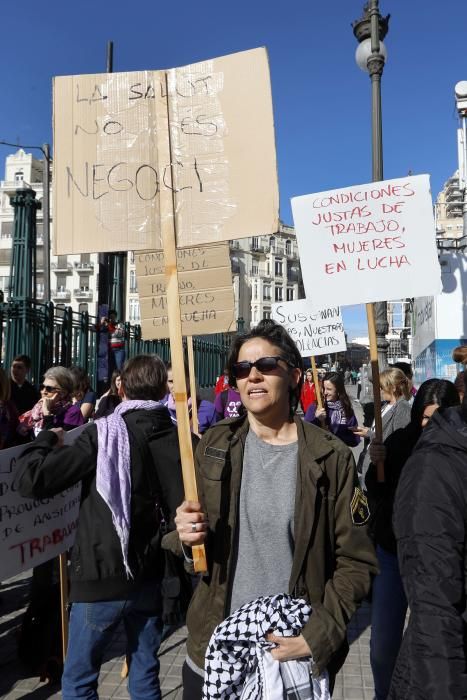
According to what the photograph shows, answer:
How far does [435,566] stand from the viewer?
5.22 feet

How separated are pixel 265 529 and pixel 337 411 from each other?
4.54 m

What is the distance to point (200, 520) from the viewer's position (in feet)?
6.61

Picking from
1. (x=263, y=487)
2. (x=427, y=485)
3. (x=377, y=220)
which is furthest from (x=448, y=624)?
(x=377, y=220)

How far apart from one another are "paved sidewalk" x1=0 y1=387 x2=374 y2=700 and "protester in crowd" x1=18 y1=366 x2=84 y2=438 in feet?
4.78

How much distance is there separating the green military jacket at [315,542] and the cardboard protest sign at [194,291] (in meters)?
2.83

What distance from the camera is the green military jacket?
192 centimetres

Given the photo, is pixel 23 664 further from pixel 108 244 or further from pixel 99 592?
pixel 108 244

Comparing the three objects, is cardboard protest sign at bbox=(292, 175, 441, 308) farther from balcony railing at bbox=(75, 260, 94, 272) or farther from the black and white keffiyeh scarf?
balcony railing at bbox=(75, 260, 94, 272)

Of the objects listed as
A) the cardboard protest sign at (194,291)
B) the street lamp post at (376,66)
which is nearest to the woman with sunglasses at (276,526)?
the cardboard protest sign at (194,291)

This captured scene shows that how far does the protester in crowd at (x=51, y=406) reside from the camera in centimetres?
412

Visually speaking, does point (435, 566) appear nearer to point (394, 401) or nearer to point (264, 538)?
point (264, 538)

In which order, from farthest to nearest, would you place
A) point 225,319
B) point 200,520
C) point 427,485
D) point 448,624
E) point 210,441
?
1. point 225,319
2. point 210,441
3. point 200,520
4. point 427,485
5. point 448,624

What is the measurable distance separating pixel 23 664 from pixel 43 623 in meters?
0.32

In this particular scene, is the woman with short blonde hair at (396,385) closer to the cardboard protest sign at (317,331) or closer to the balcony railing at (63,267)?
the cardboard protest sign at (317,331)
